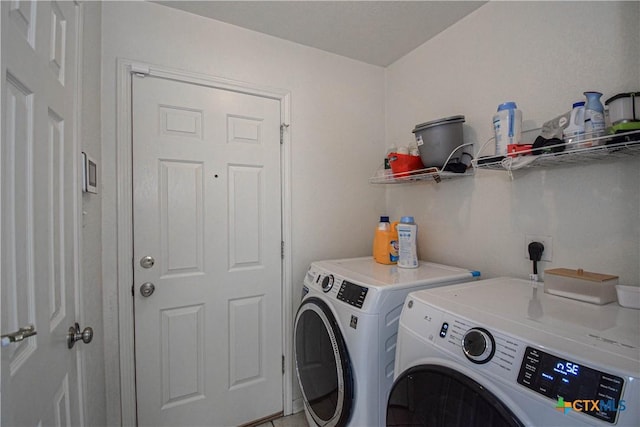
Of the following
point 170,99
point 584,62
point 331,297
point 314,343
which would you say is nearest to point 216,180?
point 170,99

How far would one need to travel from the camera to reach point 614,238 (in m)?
1.13

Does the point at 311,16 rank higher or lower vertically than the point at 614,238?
higher

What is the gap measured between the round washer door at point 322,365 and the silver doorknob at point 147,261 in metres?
0.85

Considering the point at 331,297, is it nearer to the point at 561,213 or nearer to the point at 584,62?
the point at 561,213

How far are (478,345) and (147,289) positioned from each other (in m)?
1.56

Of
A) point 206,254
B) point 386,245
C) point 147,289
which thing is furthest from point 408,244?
point 147,289

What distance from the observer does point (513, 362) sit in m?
0.71

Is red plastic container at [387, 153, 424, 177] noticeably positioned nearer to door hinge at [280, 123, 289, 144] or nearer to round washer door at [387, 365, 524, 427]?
door hinge at [280, 123, 289, 144]

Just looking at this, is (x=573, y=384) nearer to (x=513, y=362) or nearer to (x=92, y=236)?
(x=513, y=362)

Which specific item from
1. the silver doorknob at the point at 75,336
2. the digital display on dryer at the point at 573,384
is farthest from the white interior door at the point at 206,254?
the digital display on dryer at the point at 573,384

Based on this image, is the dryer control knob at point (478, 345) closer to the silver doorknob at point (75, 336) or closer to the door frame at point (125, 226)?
the silver doorknob at point (75, 336)

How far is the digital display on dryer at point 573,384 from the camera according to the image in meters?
0.56

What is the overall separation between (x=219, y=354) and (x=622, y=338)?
1774 millimetres

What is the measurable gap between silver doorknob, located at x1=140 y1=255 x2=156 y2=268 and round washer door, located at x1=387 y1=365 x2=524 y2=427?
1.34 metres
